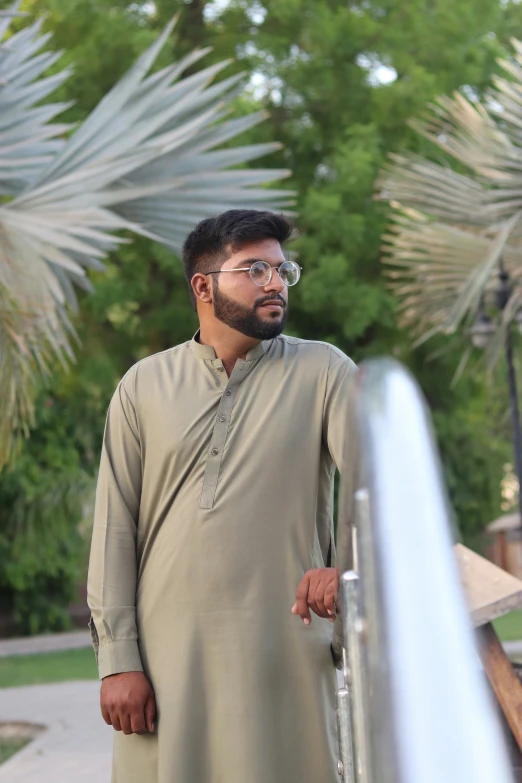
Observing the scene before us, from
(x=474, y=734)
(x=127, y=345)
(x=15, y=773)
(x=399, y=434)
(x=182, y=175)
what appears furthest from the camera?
(x=127, y=345)

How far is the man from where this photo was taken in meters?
2.34

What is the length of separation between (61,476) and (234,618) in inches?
677

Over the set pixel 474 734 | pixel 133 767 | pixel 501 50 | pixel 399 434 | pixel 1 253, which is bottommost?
pixel 133 767

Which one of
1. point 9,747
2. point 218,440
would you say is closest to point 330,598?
point 218,440

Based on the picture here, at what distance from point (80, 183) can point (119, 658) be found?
5549 millimetres

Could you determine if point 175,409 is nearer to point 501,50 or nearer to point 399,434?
point 399,434

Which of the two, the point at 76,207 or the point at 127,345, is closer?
the point at 76,207

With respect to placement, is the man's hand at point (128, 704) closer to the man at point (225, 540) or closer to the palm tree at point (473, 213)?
the man at point (225, 540)

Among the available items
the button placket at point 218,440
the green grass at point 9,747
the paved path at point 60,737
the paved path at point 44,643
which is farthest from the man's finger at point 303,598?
the paved path at point 44,643

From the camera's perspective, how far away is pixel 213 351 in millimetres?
2607

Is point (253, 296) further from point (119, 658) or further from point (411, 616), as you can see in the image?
point (411, 616)

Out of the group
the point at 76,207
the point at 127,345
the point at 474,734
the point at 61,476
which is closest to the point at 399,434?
the point at 474,734

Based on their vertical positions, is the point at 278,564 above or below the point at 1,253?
below

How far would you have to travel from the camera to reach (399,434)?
3.69 feet
